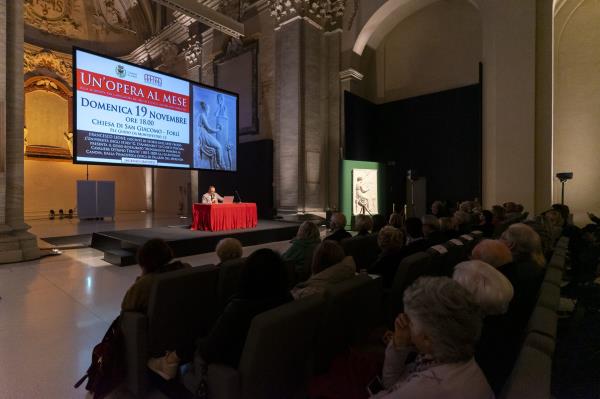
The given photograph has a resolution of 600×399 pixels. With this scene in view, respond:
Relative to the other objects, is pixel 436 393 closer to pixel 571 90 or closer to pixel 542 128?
pixel 542 128

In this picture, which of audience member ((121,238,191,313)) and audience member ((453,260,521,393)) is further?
audience member ((121,238,191,313))

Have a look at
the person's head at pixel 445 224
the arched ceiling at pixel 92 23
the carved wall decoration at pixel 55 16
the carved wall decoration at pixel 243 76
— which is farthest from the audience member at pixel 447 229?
the carved wall decoration at pixel 55 16

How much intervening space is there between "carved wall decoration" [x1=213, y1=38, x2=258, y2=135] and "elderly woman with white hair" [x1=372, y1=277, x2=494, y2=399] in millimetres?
9787

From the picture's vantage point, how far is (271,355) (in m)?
1.27

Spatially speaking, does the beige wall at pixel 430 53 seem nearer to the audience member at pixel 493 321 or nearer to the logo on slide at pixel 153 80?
the logo on slide at pixel 153 80

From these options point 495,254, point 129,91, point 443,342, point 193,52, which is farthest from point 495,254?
point 193,52

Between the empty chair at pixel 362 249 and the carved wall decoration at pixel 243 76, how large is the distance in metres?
7.53

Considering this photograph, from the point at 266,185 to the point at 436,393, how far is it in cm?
927

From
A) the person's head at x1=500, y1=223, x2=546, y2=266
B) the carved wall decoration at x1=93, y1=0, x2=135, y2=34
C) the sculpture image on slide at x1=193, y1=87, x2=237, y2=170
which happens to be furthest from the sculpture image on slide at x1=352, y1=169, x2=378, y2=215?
the carved wall decoration at x1=93, y1=0, x2=135, y2=34

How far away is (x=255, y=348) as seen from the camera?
3.98ft

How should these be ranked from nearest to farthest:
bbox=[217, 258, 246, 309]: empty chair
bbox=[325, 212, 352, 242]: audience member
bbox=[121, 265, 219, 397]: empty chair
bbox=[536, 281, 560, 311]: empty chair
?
bbox=[536, 281, 560, 311]: empty chair < bbox=[121, 265, 219, 397]: empty chair < bbox=[217, 258, 246, 309]: empty chair < bbox=[325, 212, 352, 242]: audience member

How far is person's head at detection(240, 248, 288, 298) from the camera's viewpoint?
1384mm

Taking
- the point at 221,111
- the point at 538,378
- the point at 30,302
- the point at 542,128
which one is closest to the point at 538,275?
the point at 538,378

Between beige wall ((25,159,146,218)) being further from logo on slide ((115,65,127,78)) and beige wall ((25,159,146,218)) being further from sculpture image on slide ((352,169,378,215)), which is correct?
sculpture image on slide ((352,169,378,215))
